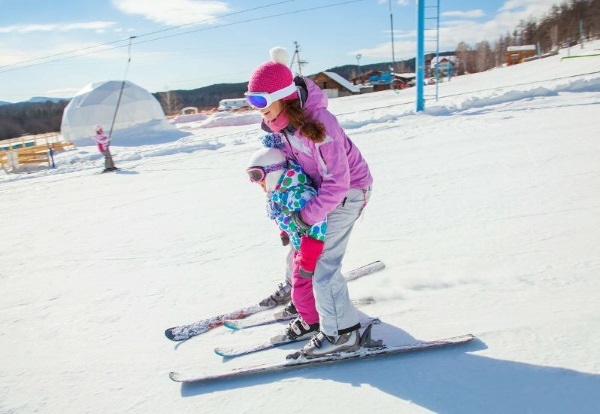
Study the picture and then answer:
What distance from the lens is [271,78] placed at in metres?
1.95

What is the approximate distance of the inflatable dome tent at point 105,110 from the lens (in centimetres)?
2484

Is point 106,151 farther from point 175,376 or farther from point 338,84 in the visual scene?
point 338,84

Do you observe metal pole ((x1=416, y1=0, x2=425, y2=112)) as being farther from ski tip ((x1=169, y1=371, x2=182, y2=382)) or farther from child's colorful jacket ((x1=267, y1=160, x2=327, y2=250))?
ski tip ((x1=169, y1=371, x2=182, y2=382))

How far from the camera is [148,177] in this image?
9258 millimetres

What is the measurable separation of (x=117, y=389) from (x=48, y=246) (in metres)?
3.40

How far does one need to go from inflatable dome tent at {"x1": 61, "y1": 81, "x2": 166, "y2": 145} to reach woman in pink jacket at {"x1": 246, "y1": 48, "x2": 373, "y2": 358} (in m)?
23.8

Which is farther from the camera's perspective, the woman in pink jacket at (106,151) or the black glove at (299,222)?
the woman in pink jacket at (106,151)

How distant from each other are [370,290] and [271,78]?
1.59 meters

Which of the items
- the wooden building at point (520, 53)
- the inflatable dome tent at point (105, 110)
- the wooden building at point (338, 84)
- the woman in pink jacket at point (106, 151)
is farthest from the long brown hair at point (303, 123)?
the wooden building at point (520, 53)

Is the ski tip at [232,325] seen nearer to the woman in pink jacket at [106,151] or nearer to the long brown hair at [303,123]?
the long brown hair at [303,123]

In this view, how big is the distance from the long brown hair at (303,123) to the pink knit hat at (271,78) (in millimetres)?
69

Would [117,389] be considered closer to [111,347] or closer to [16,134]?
[111,347]

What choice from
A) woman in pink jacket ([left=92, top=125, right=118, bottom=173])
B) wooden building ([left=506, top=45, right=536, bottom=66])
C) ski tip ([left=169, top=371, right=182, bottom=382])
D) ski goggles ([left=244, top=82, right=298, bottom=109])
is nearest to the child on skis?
ski goggles ([left=244, top=82, right=298, bottom=109])

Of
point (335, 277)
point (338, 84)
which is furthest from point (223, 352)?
point (338, 84)
